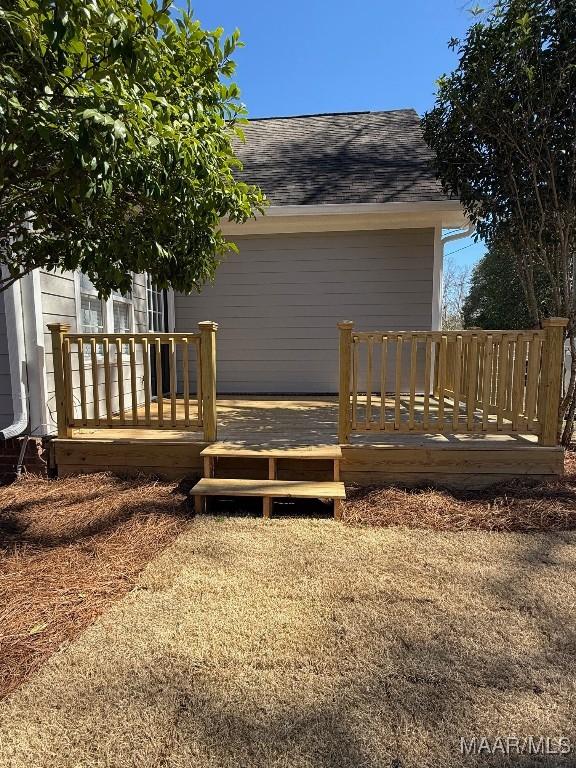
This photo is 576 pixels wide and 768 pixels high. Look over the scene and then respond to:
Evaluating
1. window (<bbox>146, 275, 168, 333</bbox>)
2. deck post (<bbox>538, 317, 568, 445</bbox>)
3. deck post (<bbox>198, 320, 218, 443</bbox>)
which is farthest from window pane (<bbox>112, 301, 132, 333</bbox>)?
deck post (<bbox>538, 317, 568, 445</bbox>)

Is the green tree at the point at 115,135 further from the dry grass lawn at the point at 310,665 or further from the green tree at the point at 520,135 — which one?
the green tree at the point at 520,135

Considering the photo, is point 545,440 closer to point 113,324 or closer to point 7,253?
point 7,253

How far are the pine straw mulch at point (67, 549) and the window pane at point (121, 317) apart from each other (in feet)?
7.31

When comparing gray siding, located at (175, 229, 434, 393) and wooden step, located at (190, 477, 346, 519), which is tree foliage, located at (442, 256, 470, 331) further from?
wooden step, located at (190, 477, 346, 519)

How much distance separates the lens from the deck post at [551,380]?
3.69 meters

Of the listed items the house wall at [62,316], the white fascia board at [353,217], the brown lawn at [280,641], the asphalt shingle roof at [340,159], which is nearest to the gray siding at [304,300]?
the white fascia board at [353,217]

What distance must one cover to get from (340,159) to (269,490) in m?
5.62

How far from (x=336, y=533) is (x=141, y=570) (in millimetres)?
1295

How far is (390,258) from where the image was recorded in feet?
21.5

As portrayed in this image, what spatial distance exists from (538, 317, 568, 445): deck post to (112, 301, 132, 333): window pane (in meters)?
4.65

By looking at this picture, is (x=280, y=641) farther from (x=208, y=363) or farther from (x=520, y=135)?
(x=520, y=135)

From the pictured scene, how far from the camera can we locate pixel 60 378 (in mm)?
3975

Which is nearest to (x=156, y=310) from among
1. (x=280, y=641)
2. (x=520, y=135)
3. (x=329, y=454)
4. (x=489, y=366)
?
(x=329, y=454)

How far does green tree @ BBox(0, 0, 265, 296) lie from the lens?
1582 millimetres
